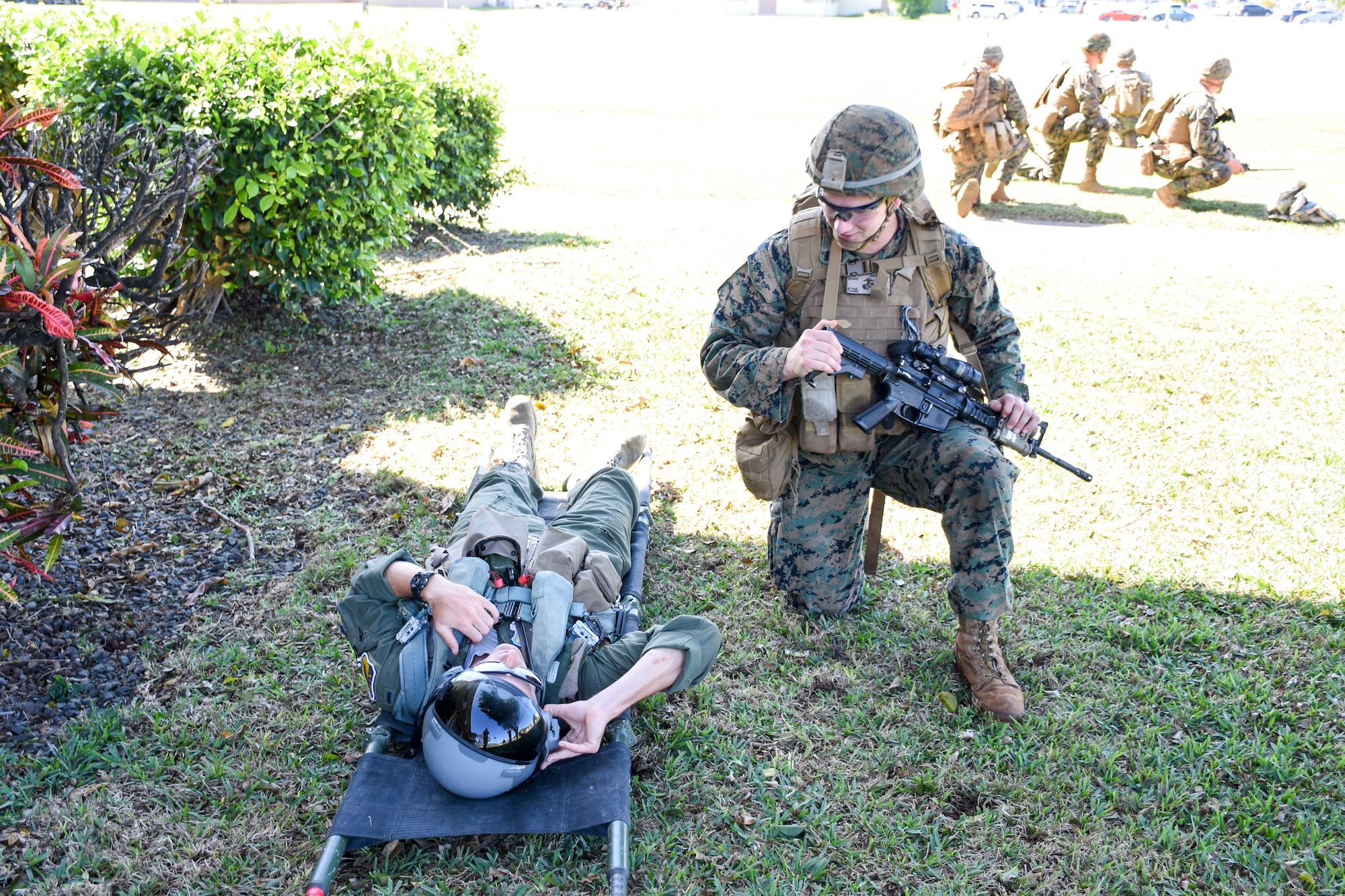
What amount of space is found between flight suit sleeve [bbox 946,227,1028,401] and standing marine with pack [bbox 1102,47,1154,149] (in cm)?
1263

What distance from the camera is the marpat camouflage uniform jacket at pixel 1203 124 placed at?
1284cm

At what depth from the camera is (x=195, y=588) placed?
14.4 ft

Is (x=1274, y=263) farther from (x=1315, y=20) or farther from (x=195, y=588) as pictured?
(x=1315, y=20)

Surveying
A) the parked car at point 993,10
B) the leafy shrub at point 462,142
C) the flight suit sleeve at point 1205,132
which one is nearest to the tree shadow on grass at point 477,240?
the leafy shrub at point 462,142

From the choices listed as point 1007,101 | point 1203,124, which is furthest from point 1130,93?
point 1007,101

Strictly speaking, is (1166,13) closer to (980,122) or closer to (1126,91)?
(1126,91)

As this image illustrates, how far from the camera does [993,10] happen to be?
55531 mm

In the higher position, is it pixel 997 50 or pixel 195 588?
pixel 997 50

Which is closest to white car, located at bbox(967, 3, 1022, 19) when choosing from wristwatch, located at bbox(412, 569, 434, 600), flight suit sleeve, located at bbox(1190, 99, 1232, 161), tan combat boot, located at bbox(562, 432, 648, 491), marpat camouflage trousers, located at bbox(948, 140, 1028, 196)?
flight suit sleeve, located at bbox(1190, 99, 1232, 161)

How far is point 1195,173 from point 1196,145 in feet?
1.27

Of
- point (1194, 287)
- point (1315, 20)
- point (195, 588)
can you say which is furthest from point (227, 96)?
point (1315, 20)

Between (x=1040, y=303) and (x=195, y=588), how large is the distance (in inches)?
284

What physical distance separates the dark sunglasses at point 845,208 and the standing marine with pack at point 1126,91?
13040mm

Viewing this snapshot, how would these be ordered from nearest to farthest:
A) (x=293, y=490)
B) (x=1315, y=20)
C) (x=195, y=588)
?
(x=195, y=588)
(x=293, y=490)
(x=1315, y=20)
